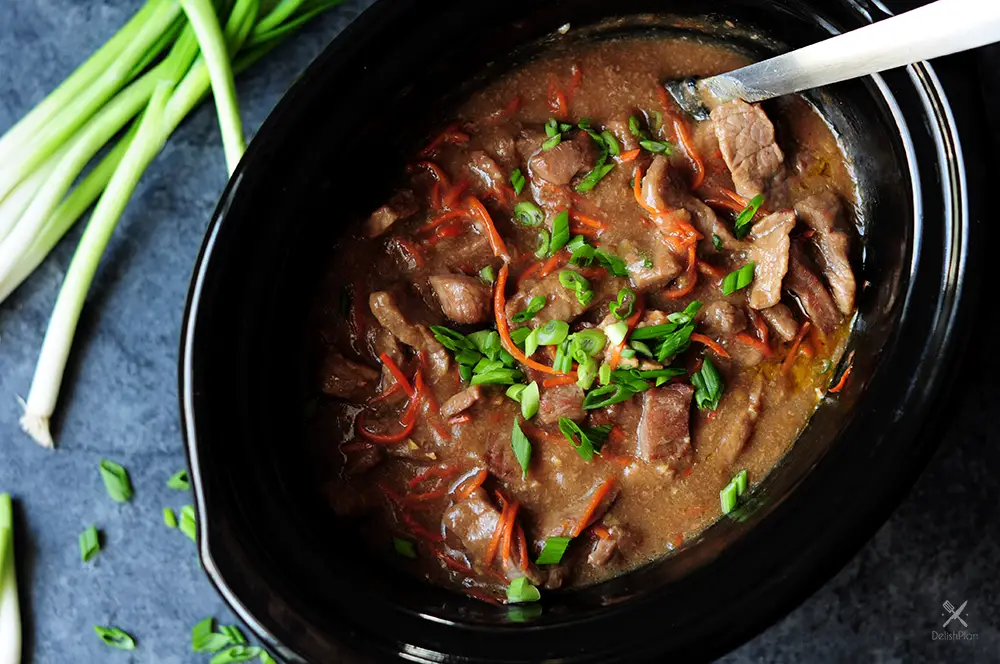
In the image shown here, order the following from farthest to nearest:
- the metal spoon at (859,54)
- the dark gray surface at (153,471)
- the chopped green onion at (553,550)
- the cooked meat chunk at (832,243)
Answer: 1. the dark gray surface at (153,471)
2. the cooked meat chunk at (832,243)
3. the chopped green onion at (553,550)
4. the metal spoon at (859,54)

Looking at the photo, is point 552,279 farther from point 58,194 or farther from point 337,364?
point 58,194

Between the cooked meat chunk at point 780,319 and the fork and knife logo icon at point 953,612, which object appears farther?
the fork and knife logo icon at point 953,612

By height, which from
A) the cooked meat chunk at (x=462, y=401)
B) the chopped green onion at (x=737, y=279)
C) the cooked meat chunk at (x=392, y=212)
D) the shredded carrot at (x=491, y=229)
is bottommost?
the chopped green onion at (x=737, y=279)

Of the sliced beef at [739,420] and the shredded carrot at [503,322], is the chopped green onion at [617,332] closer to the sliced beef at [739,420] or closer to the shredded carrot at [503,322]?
the shredded carrot at [503,322]

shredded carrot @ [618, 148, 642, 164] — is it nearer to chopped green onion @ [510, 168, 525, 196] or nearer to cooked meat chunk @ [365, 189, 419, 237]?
chopped green onion @ [510, 168, 525, 196]

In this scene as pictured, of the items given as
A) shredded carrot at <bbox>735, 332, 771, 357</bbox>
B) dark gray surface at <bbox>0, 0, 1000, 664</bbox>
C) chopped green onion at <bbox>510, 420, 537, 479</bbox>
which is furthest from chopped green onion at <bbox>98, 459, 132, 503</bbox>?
shredded carrot at <bbox>735, 332, 771, 357</bbox>

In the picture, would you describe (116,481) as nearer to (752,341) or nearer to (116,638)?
(116,638)

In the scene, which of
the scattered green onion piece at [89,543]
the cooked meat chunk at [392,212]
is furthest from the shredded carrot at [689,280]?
the scattered green onion piece at [89,543]
